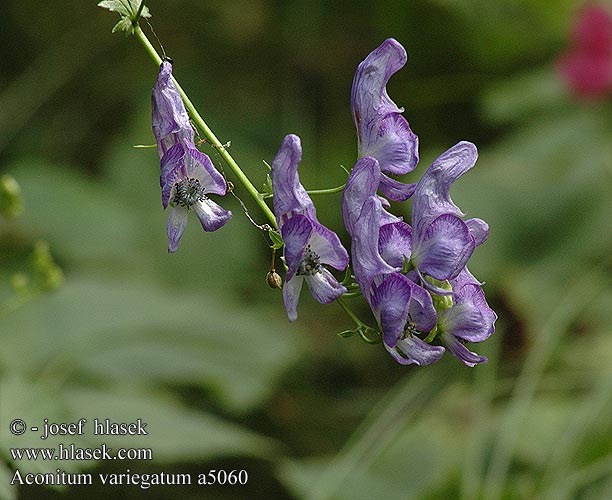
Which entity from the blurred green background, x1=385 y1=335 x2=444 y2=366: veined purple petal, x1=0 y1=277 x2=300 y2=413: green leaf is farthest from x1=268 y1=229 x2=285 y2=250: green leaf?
x1=0 y1=277 x2=300 y2=413: green leaf

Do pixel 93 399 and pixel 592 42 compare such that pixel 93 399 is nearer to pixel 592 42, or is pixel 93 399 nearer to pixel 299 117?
pixel 299 117

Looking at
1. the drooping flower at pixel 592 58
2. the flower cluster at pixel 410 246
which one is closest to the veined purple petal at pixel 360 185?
the flower cluster at pixel 410 246

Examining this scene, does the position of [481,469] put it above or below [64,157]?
below

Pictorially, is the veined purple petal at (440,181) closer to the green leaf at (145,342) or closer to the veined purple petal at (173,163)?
the veined purple petal at (173,163)

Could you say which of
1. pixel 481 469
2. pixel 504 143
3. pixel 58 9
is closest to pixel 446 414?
pixel 481 469

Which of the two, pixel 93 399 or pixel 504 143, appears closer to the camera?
pixel 93 399

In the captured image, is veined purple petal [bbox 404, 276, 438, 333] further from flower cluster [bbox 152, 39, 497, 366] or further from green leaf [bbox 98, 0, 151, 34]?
green leaf [bbox 98, 0, 151, 34]
